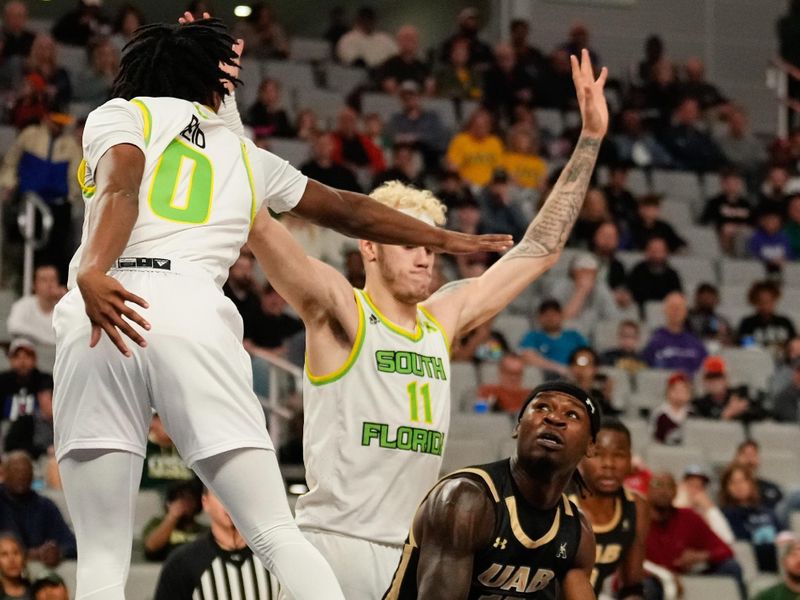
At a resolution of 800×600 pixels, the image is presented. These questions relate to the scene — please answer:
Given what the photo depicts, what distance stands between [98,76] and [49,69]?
0.52 m

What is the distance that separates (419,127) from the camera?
16188 mm

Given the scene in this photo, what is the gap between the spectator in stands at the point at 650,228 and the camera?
15750 mm

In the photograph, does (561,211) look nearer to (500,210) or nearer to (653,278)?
(500,210)

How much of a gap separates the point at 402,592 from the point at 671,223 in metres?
12.1

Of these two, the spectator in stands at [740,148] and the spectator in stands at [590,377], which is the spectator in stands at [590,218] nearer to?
the spectator in stands at [590,377]

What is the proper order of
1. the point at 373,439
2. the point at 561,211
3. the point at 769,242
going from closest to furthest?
the point at 373,439 → the point at 561,211 → the point at 769,242

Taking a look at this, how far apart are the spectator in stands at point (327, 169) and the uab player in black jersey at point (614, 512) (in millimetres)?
6777

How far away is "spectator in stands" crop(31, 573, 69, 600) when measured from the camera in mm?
7934

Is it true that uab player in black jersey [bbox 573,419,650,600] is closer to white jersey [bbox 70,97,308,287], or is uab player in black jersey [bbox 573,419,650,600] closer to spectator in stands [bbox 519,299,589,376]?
white jersey [bbox 70,97,308,287]

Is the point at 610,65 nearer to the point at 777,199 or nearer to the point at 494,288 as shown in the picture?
the point at 777,199

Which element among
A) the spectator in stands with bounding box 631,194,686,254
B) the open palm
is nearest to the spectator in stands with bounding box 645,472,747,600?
the open palm

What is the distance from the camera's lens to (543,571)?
5.03 m

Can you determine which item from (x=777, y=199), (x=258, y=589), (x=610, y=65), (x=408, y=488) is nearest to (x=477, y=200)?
(x=777, y=199)

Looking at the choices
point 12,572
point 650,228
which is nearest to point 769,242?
point 650,228
